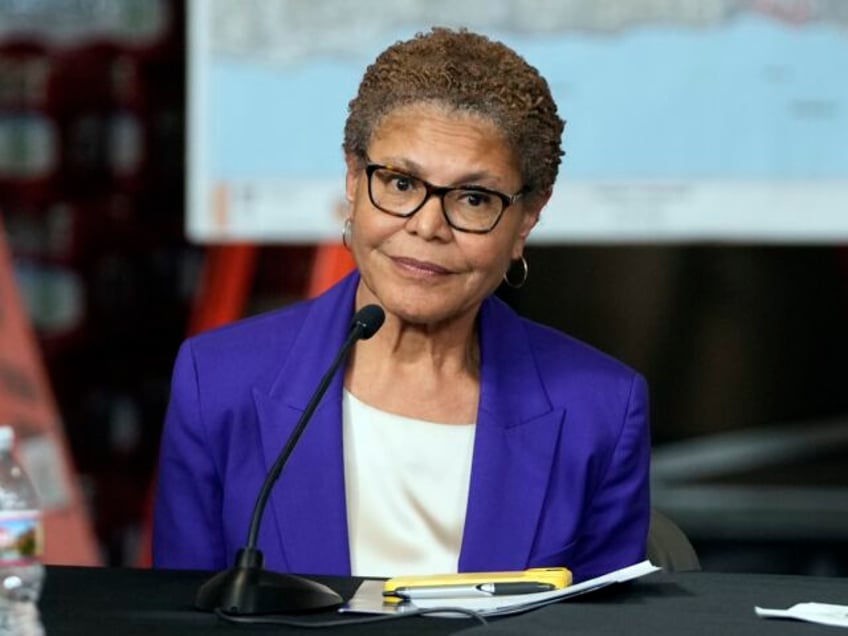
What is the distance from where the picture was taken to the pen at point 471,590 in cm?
169

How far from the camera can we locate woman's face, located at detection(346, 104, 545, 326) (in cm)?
205

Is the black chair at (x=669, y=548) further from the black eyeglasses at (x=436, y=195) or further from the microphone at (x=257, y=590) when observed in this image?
the microphone at (x=257, y=590)

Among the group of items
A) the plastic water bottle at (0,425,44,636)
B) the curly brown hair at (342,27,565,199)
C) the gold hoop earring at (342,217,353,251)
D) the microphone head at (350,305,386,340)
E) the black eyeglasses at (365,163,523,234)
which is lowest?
the plastic water bottle at (0,425,44,636)

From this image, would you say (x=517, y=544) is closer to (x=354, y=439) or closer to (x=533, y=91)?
(x=354, y=439)

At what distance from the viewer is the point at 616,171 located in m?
3.32

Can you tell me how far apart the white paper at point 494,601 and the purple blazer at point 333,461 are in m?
0.33

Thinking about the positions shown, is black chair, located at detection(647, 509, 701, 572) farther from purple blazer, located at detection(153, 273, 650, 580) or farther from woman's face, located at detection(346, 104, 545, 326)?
woman's face, located at detection(346, 104, 545, 326)

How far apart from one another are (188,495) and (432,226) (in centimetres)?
40

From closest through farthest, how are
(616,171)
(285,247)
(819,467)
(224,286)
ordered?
(616,171) → (224,286) → (285,247) → (819,467)

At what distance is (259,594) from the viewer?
1627 mm

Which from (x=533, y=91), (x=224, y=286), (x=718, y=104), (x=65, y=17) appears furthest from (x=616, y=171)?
(x=65, y=17)

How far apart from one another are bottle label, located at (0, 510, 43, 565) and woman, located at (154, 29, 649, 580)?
53 cm

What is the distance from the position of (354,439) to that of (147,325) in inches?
119

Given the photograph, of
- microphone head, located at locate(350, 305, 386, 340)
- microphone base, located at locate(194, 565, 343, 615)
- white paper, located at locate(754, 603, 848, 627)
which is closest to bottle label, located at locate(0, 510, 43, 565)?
microphone base, located at locate(194, 565, 343, 615)
